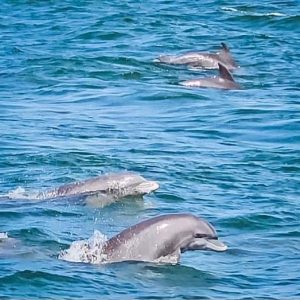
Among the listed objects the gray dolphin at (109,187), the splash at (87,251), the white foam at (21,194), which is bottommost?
the white foam at (21,194)

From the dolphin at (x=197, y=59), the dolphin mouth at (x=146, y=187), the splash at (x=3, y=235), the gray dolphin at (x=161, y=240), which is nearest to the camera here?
the gray dolphin at (x=161, y=240)

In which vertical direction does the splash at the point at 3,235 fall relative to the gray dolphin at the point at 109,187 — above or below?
above

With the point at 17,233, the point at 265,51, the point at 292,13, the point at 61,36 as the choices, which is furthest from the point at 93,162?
the point at 292,13

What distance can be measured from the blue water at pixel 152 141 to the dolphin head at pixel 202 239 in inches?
8.3

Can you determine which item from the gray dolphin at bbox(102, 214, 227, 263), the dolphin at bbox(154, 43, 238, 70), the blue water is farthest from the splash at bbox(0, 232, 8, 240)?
the dolphin at bbox(154, 43, 238, 70)

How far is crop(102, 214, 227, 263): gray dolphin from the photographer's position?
464 inches

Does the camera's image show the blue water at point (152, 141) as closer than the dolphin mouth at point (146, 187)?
Yes

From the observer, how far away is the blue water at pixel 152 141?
38.2 ft

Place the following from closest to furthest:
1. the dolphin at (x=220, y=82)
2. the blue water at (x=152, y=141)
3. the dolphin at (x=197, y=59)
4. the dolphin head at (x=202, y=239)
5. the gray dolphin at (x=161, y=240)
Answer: the blue water at (x=152, y=141) < the gray dolphin at (x=161, y=240) < the dolphin head at (x=202, y=239) < the dolphin at (x=220, y=82) < the dolphin at (x=197, y=59)

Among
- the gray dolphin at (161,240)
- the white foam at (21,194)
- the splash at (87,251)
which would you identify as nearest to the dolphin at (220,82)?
the white foam at (21,194)

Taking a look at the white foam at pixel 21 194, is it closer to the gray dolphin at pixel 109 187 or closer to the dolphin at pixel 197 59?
the gray dolphin at pixel 109 187

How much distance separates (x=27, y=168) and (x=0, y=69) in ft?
32.4

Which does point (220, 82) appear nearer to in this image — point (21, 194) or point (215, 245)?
point (21, 194)

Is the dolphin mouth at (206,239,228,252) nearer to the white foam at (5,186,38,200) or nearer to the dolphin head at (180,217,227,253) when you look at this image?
the dolphin head at (180,217,227,253)
